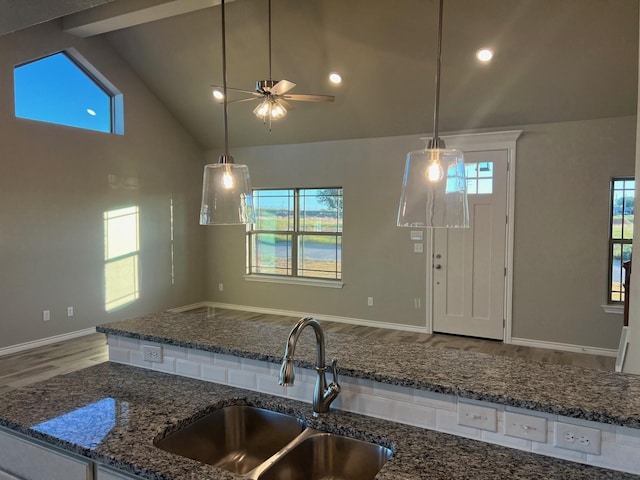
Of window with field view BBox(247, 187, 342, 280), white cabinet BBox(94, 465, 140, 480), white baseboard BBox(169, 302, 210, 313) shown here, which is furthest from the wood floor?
white cabinet BBox(94, 465, 140, 480)

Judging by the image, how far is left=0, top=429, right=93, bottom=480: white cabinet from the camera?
1.26 metres

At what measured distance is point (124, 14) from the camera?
4.42 meters

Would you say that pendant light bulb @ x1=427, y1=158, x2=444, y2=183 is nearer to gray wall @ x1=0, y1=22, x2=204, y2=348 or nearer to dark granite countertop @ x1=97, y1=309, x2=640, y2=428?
dark granite countertop @ x1=97, y1=309, x2=640, y2=428

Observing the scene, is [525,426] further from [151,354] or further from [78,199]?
[78,199]

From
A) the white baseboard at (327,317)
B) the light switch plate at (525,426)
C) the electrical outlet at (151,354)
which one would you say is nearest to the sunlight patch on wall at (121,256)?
the white baseboard at (327,317)

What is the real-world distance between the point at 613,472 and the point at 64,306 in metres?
5.51

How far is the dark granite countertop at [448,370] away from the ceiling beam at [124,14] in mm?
3267

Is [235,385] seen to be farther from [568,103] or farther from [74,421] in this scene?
[568,103]

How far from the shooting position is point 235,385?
1689 mm

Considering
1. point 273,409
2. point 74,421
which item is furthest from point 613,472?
point 74,421

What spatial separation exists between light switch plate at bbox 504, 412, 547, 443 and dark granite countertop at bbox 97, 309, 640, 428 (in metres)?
0.03

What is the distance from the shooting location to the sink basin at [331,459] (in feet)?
4.27

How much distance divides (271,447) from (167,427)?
14.2 inches

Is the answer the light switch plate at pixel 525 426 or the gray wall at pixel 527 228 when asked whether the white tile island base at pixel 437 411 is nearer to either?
the light switch plate at pixel 525 426
